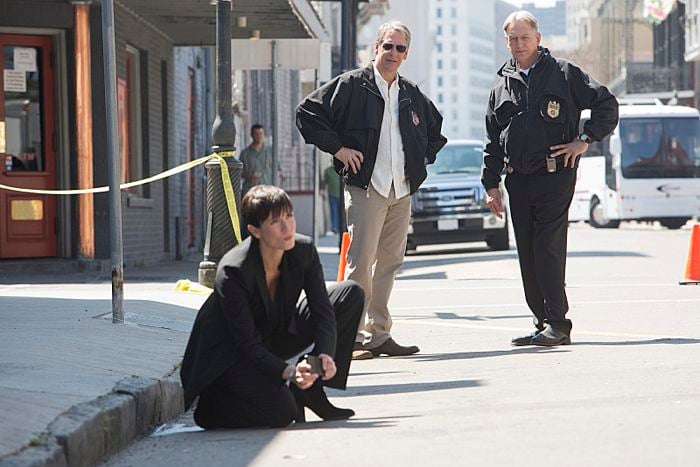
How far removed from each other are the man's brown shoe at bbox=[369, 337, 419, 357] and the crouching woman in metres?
2.63

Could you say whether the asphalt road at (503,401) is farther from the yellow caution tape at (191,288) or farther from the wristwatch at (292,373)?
the yellow caution tape at (191,288)

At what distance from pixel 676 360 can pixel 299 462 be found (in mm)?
3538

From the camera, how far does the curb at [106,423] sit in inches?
216

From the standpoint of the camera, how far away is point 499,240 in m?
25.8

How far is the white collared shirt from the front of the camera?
9.56 m

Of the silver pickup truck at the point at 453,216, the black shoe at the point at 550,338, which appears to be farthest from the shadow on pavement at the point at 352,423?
the silver pickup truck at the point at 453,216

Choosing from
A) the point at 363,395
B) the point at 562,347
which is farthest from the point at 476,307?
the point at 363,395

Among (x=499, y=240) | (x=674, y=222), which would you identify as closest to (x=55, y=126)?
(x=499, y=240)

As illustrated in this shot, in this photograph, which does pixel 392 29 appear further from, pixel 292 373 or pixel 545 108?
pixel 292 373

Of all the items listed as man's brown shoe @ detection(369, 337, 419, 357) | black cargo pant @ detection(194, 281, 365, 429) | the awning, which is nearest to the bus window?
the awning

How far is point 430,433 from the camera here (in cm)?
636

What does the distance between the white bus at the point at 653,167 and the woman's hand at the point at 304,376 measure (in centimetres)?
3044

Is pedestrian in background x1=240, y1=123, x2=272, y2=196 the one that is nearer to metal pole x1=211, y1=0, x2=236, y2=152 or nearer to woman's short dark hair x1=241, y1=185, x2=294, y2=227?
metal pole x1=211, y1=0, x2=236, y2=152

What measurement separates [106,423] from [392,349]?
359 centimetres
